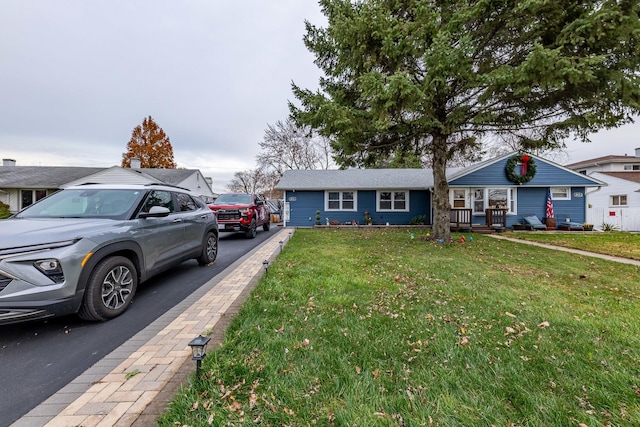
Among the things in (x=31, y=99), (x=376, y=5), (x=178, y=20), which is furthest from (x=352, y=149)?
(x=31, y=99)

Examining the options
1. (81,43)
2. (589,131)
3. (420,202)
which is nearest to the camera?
(589,131)

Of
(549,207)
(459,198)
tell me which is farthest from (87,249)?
(549,207)

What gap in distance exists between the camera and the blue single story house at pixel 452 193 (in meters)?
13.4

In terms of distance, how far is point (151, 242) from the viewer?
388 centimetres

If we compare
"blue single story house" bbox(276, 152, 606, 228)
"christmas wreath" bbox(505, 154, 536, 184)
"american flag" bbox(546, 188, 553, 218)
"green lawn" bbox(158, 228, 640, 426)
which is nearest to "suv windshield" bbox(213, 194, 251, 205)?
"blue single story house" bbox(276, 152, 606, 228)

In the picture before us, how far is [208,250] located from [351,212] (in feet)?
35.5

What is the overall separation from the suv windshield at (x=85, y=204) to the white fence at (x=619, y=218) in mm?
20417

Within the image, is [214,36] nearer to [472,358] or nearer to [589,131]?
[472,358]

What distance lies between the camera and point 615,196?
58.0 feet

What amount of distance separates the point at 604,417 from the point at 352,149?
27.1 feet

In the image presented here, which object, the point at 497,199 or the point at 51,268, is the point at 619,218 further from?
the point at 51,268

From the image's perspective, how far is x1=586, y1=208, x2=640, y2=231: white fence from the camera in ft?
45.8

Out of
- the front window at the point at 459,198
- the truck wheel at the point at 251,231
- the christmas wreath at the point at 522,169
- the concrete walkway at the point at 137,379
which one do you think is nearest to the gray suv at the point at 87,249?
the concrete walkway at the point at 137,379

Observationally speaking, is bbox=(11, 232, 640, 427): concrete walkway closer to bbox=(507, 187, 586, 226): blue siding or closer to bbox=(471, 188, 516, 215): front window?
bbox=(471, 188, 516, 215): front window
